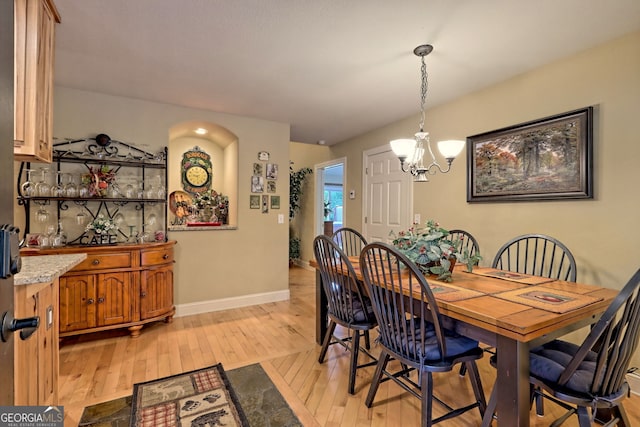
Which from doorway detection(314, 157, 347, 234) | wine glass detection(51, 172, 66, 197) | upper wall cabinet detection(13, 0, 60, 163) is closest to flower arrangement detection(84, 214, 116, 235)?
wine glass detection(51, 172, 66, 197)

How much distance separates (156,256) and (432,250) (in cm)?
252

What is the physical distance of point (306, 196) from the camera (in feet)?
20.3

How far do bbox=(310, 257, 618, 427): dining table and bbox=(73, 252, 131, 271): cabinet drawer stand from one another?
261 cm

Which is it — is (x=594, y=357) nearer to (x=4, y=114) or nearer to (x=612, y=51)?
(x=612, y=51)

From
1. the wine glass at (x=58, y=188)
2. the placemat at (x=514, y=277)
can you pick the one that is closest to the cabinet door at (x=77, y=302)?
the wine glass at (x=58, y=188)

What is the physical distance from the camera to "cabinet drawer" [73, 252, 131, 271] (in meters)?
2.59

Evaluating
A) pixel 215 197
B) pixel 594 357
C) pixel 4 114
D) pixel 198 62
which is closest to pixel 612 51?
pixel 594 357

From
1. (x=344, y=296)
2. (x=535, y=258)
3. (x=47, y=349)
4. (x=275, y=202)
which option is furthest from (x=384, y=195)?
(x=47, y=349)

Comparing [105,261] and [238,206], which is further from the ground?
[238,206]

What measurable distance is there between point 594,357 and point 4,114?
233 cm

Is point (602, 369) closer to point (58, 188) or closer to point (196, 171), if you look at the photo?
point (58, 188)

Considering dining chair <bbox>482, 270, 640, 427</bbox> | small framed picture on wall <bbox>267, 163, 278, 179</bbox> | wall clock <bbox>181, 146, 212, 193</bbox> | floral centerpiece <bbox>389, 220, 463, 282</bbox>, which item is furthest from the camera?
wall clock <bbox>181, 146, 212, 193</bbox>

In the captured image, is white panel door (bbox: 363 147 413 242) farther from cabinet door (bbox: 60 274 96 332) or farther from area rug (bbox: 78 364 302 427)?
cabinet door (bbox: 60 274 96 332)

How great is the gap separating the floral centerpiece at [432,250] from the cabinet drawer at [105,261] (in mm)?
2419
